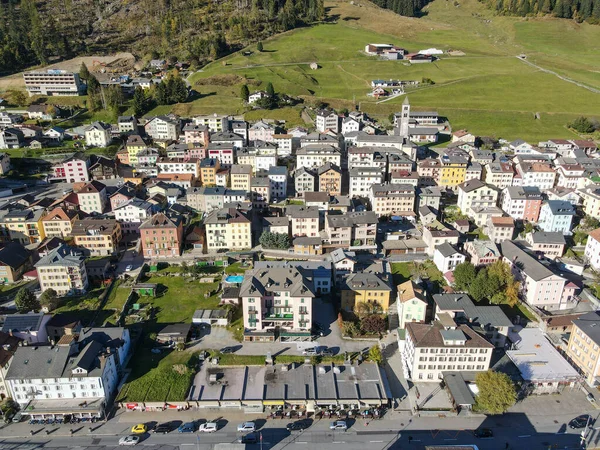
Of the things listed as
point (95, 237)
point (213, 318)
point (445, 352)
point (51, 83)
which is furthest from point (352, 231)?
point (51, 83)

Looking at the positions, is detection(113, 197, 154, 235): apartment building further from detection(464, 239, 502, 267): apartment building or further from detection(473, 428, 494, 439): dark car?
detection(473, 428, 494, 439): dark car

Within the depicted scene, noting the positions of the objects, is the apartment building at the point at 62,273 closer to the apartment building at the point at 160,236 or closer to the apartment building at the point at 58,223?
the apartment building at the point at 160,236

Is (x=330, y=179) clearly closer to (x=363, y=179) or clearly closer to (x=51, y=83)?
(x=363, y=179)

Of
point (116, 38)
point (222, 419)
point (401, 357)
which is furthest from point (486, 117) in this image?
point (116, 38)

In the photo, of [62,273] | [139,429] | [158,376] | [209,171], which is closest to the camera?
[139,429]

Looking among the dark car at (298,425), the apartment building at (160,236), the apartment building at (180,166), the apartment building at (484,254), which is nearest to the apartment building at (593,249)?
the apartment building at (484,254)

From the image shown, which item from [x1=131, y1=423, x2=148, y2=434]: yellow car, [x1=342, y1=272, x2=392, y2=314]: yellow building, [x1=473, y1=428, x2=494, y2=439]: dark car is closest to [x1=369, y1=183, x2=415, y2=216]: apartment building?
[x1=342, y1=272, x2=392, y2=314]: yellow building
